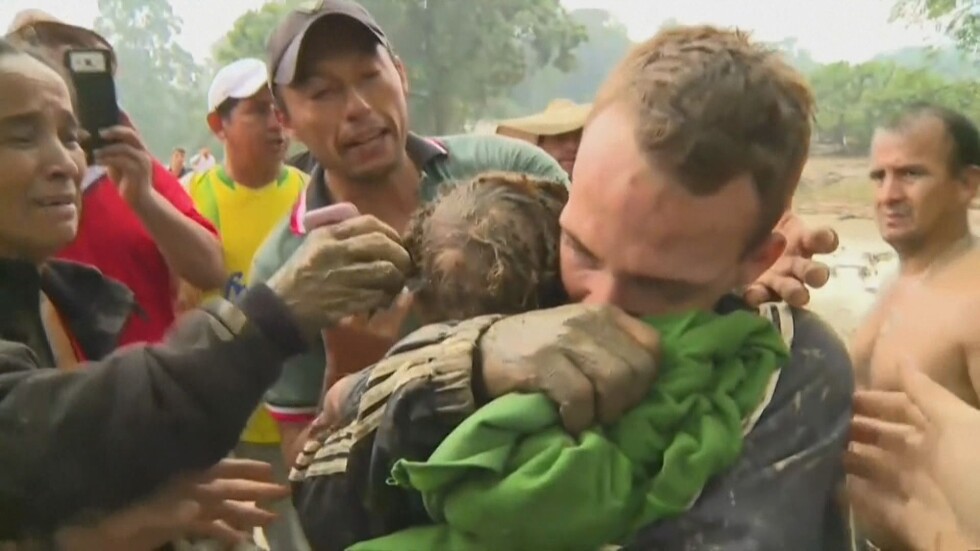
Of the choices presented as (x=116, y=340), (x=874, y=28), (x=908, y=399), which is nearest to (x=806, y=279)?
(x=908, y=399)

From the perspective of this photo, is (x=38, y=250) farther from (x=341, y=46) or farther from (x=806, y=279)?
(x=806, y=279)

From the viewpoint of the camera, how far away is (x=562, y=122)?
1612mm

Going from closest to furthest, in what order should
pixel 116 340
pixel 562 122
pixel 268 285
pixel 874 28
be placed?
pixel 268 285, pixel 116 340, pixel 562 122, pixel 874 28

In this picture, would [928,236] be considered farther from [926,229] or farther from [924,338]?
[924,338]

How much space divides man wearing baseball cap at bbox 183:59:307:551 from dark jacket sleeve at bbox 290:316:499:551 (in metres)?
0.67

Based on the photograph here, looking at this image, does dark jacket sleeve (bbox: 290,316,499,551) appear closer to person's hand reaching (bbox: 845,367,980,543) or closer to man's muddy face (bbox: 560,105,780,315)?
man's muddy face (bbox: 560,105,780,315)

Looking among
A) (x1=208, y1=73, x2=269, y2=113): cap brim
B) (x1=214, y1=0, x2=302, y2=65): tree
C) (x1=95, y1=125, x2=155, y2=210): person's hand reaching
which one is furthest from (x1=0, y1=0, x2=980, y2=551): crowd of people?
(x1=214, y1=0, x2=302, y2=65): tree

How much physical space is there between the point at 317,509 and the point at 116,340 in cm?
33

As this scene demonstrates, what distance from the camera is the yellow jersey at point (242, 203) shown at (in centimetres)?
145

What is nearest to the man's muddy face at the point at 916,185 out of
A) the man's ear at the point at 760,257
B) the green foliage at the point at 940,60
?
the green foliage at the point at 940,60

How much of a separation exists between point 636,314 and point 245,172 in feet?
3.84

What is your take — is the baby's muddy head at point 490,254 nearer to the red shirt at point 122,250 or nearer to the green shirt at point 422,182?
the green shirt at point 422,182

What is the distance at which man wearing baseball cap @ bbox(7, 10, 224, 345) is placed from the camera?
107cm

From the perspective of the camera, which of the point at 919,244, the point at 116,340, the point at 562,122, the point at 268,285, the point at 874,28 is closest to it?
the point at 268,285
